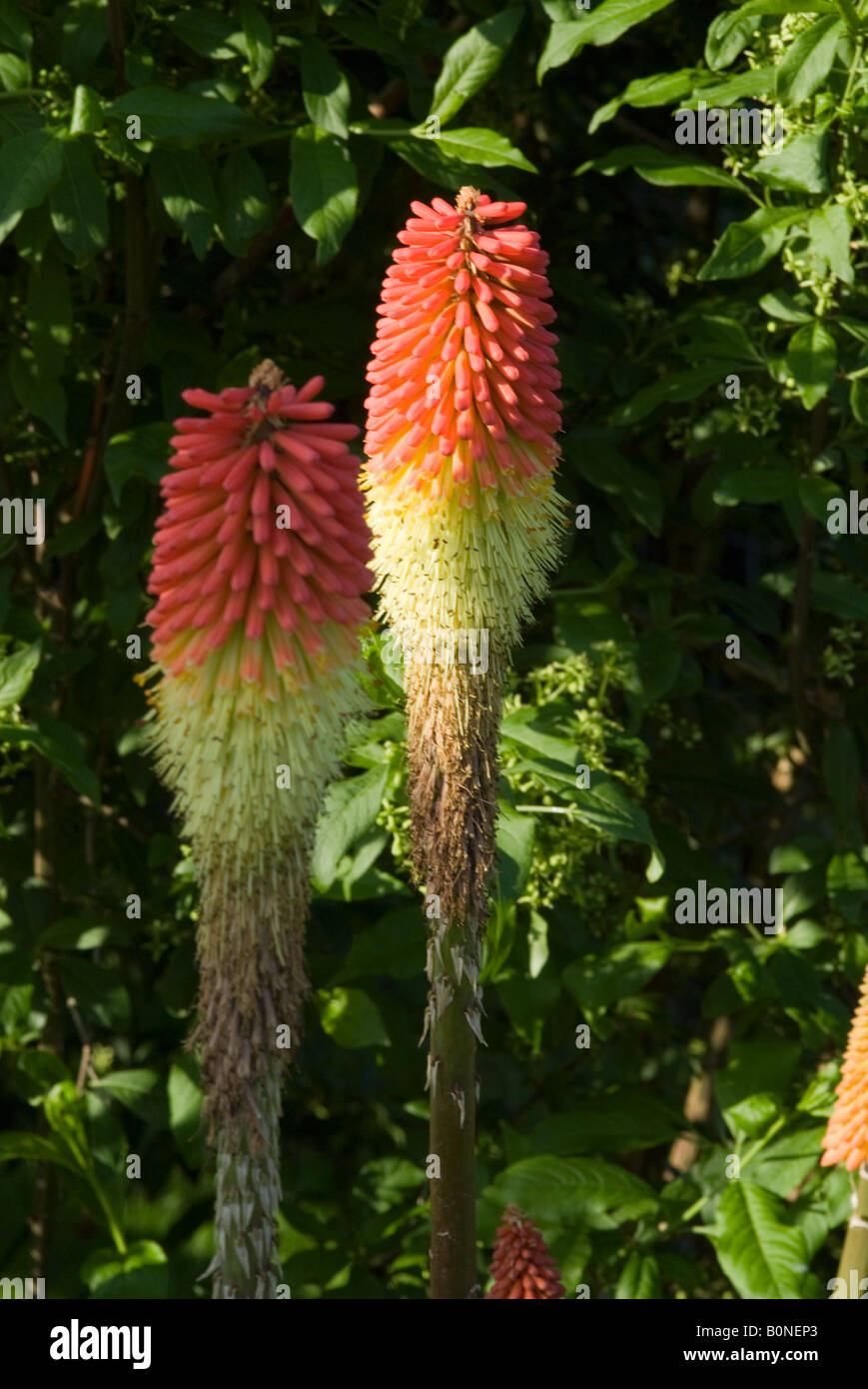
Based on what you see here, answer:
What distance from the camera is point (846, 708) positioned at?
4.06 m

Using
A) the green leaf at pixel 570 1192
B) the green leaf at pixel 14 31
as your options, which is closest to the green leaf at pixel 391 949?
the green leaf at pixel 570 1192

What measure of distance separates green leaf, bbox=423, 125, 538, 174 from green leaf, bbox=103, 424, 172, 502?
0.78 meters

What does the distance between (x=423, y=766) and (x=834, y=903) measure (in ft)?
5.85

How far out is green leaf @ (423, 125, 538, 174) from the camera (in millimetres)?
3025

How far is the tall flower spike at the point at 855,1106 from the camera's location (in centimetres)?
255

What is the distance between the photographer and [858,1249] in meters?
2.55

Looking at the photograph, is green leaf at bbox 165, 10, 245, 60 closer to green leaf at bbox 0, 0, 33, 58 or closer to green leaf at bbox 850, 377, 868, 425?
green leaf at bbox 0, 0, 33, 58

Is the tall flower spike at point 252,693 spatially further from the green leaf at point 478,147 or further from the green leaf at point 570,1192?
the green leaf at point 570,1192

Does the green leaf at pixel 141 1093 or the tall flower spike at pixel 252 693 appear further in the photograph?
the green leaf at pixel 141 1093

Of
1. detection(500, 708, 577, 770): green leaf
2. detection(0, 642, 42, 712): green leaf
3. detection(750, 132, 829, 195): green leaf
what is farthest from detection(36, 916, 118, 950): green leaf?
detection(750, 132, 829, 195): green leaf

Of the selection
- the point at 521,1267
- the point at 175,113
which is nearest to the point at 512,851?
the point at 521,1267

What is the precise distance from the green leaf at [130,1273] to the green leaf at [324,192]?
199 centimetres

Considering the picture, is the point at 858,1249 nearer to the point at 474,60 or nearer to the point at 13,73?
the point at 474,60

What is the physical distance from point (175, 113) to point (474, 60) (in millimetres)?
651
